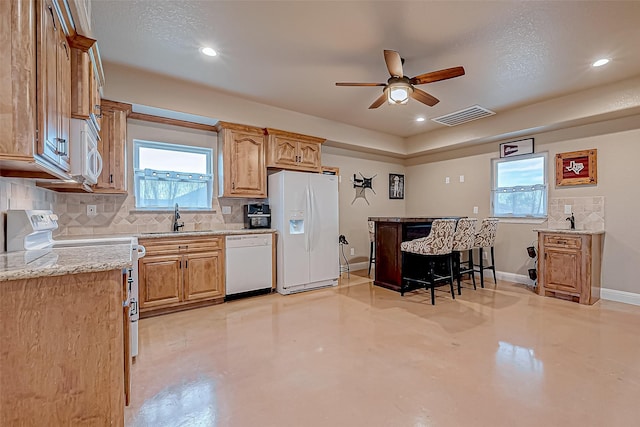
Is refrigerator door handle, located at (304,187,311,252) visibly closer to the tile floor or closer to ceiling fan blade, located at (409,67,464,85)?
the tile floor

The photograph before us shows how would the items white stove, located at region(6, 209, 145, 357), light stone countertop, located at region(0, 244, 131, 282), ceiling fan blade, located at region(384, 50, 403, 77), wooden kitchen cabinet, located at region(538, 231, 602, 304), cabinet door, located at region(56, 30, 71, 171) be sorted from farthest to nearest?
wooden kitchen cabinet, located at region(538, 231, 602, 304) < ceiling fan blade, located at region(384, 50, 403, 77) < white stove, located at region(6, 209, 145, 357) < cabinet door, located at region(56, 30, 71, 171) < light stone countertop, located at region(0, 244, 131, 282)

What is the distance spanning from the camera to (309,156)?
179 inches

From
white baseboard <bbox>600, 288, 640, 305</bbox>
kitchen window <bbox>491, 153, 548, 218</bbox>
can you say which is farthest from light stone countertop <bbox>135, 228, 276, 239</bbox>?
white baseboard <bbox>600, 288, 640, 305</bbox>

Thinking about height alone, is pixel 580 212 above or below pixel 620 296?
above

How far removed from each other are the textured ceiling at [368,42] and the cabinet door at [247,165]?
23.5 inches

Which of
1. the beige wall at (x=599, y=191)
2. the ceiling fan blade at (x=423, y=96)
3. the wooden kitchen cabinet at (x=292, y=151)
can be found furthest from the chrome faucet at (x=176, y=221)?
the beige wall at (x=599, y=191)

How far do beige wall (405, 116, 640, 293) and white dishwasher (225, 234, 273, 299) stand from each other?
3624 mm

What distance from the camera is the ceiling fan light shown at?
2.90 m

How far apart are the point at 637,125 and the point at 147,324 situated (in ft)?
19.8

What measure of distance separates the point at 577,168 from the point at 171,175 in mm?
5394

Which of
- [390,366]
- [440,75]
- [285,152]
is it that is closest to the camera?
[390,366]

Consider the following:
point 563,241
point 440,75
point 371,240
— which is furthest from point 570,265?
point 440,75

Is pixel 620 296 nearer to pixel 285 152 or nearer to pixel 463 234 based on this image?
pixel 463 234

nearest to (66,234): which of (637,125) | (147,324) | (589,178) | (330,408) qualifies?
(147,324)
